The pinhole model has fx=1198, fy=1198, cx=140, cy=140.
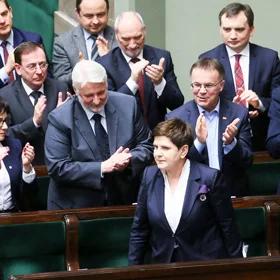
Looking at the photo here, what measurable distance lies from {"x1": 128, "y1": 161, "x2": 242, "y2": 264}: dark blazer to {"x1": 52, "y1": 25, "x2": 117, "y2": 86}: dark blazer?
1613 millimetres

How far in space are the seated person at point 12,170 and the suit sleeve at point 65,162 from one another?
0.09 meters

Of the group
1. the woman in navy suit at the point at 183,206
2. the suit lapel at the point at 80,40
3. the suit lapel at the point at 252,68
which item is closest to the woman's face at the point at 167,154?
the woman in navy suit at the point at 183,206

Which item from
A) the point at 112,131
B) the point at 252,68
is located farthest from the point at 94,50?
the point at 112,131

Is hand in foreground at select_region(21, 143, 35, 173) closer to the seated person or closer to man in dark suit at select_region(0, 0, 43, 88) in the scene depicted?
the seated person

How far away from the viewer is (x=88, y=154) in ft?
16.9

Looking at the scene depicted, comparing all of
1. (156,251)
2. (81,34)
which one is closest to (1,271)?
(156,251)

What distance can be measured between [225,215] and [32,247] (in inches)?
36.5

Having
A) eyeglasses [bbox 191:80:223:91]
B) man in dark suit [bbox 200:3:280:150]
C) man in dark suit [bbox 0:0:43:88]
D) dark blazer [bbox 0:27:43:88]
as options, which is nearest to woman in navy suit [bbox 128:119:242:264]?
eyeglasses [bbox 191:80:223:91]

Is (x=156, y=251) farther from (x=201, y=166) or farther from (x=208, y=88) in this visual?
(x=208, y=88)

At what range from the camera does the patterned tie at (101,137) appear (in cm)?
517

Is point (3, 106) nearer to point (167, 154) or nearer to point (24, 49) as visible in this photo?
point (24, 49)

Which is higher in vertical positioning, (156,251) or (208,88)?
(208,88)

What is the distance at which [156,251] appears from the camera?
4.62 m

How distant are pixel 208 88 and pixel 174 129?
0.73m
